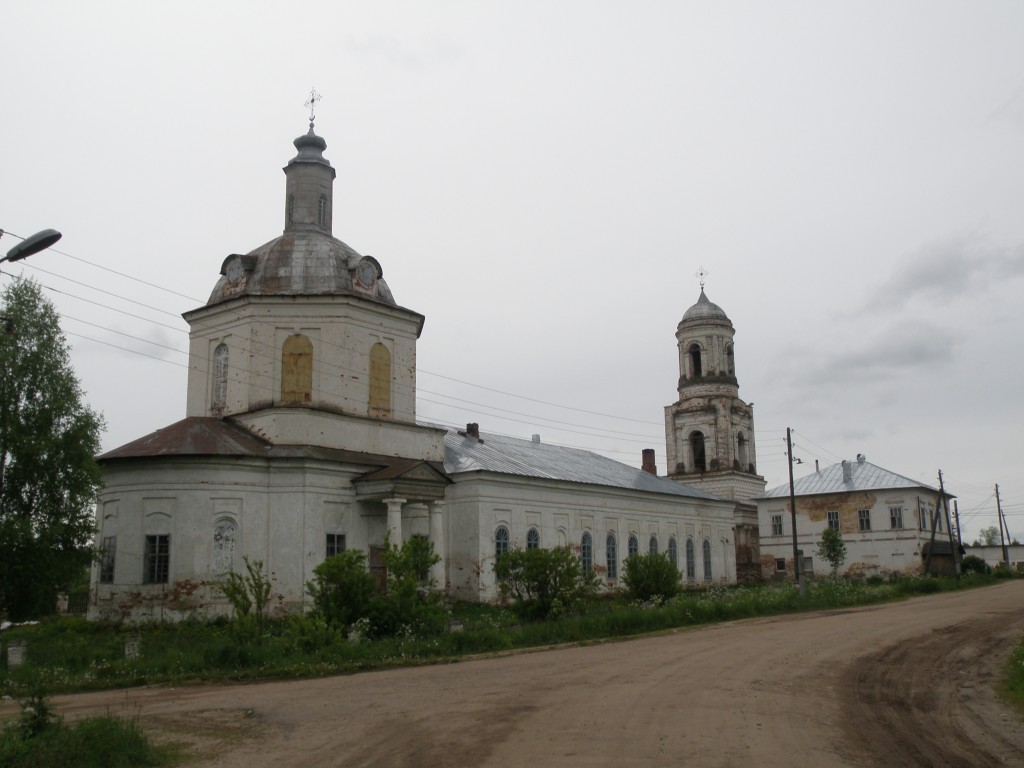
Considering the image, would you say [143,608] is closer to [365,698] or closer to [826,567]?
[365,698]

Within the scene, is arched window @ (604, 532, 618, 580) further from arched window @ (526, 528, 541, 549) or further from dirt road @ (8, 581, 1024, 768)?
dirt road @ (8, 581, 1024, 768)

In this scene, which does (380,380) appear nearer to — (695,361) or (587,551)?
(587,551)

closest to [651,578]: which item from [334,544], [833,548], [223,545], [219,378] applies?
[334,544]

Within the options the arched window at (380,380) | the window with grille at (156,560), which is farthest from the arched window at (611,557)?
the window with grille at (156,560)

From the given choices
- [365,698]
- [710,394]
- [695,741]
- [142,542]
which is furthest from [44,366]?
[710,394]

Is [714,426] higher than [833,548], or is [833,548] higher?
[714,426]

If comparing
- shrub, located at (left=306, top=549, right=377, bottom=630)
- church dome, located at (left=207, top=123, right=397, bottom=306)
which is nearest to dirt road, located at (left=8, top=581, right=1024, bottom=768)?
shrub, located at (left=306, top=549, right=377, bottom=630)

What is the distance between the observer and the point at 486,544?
1244 inches

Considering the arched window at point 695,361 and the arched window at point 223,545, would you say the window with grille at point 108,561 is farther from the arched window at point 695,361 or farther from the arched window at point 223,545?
the arched window at point 695,361

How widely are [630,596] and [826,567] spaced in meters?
26.8

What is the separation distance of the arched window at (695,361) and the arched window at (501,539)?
1064 inches

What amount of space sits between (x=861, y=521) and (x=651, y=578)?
27300 millimetres

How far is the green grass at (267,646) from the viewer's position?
1617cm

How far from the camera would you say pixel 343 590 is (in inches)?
766
